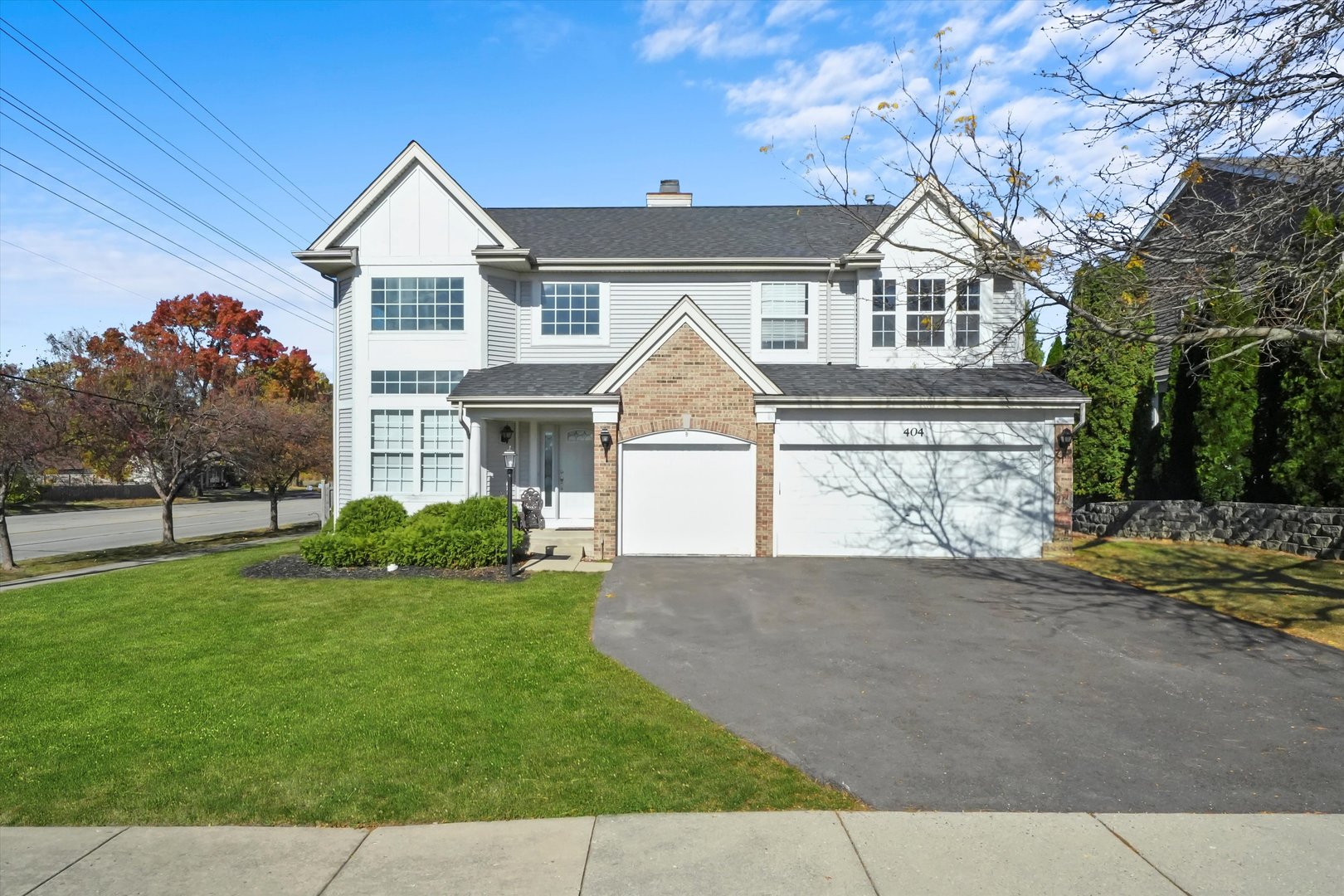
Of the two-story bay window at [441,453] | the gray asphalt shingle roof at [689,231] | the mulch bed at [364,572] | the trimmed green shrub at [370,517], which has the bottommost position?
the mulch bed at [364,572]

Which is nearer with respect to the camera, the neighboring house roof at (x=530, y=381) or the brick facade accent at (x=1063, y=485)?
the brick facade accent at (x=1063, y=485)

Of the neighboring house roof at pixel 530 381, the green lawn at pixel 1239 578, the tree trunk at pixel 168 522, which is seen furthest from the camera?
the tree trunk at pixel 168 522

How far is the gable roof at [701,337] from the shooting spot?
1473 cm

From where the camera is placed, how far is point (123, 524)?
31.4 m

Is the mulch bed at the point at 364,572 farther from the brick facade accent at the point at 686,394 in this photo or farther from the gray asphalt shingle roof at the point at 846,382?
the gray asphalt shingle roof at the point at 846,382

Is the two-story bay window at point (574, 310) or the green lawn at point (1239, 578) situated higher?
the two-story bay window at point (574, 310)

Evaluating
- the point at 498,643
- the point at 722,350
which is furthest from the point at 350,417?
the point at 498,643

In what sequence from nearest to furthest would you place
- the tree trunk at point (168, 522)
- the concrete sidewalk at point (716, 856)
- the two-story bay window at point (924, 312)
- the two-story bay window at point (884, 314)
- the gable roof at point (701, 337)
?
the concrete sidewalk at point (716, 856)
the gable roof at point (701, 337)
the two-story bay window at point (924, 312)
the two-story bay window at point (884, 314)
the tree trunk at point (168, 522)

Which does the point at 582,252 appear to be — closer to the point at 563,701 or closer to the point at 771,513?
the point at 771,513

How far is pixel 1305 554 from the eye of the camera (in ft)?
45.1

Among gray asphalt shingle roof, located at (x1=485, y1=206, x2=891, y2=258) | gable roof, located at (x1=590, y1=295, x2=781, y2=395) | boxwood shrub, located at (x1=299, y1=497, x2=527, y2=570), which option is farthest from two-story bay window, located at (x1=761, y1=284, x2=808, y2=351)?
boxwood shrub, located at (x1=299, y1=497, x2=527, y2=570)

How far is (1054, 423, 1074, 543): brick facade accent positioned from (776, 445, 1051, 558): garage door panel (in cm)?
37

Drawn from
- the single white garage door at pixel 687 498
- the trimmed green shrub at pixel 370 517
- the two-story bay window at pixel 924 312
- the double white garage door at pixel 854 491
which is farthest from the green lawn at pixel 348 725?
the two-story bay window at pixel 924 312

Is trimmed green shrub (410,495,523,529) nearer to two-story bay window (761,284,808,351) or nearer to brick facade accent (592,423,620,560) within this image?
brick facade accent (592,423,620,560)
